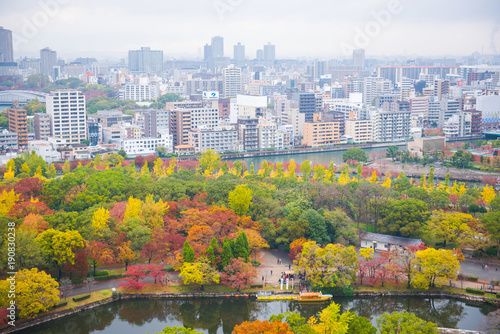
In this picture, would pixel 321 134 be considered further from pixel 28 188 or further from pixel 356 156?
pixel 28 188

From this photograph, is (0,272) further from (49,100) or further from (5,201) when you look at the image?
(49,100)

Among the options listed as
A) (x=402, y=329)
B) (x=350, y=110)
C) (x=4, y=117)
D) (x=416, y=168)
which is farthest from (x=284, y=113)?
(x=402, y=329)

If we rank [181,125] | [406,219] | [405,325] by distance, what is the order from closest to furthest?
1. [405,325]
2. [406,219]
3. [181,125]

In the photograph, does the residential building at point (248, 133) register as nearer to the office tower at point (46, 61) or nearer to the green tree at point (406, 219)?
the green tree at point (406, 219)

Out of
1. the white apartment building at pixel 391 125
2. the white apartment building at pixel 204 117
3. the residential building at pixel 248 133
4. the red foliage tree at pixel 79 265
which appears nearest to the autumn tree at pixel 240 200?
the red foliage tree at pixel 79 265

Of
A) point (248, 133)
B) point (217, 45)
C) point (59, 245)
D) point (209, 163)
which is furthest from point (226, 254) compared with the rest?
point (217, 45)
